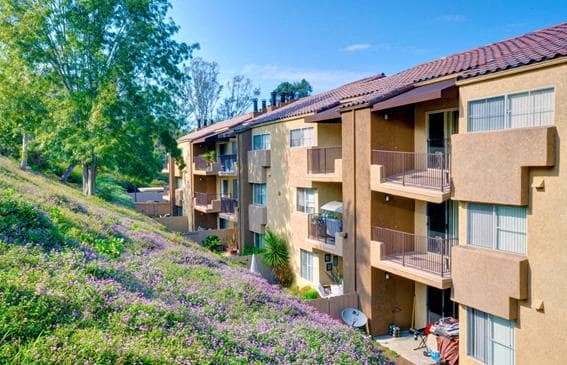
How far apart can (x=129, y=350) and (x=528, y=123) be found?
10.5m

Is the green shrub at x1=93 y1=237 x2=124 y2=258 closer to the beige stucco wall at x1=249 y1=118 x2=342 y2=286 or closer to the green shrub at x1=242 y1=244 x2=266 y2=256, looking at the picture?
the beige stucco wall at x1=249 y1=118 x2=342 y2=286

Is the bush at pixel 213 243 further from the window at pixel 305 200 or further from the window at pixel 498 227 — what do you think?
the window at pixel 498 227

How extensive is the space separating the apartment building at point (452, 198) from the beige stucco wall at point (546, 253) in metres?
0.03

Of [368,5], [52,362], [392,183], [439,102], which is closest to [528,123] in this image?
[439,102]

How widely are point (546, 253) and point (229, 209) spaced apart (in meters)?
23.0

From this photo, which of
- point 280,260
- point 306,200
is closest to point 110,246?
point 306,200

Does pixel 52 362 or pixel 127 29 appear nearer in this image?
pixel 52 362

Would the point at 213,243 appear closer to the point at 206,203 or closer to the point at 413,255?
the point at 206,203

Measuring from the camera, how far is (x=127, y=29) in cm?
2561

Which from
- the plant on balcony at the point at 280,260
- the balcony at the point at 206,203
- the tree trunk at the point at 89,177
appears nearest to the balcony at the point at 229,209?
the balcony at the point at 206,203

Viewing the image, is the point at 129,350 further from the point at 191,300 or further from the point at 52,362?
the point at 191,300

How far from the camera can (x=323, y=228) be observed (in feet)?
63.5

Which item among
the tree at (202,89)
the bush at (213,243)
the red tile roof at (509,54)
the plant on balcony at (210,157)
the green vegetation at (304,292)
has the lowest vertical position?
the green vegetation at (304,292)

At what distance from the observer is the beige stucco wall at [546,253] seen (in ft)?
32.3
